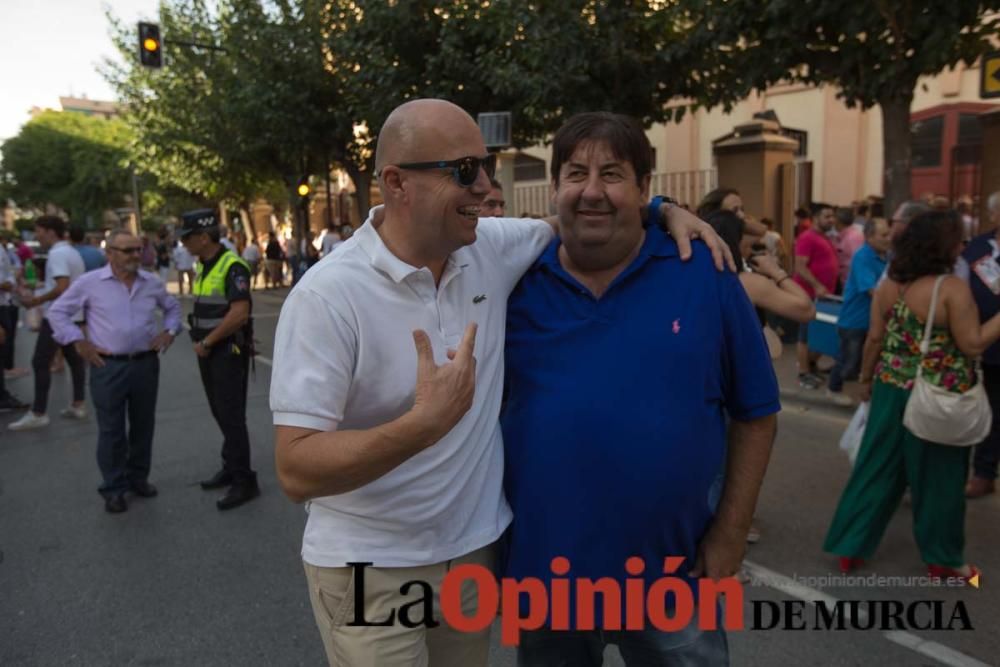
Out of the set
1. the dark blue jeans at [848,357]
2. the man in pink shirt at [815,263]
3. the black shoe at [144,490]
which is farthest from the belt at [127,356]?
the man in pink shirt at [815,263]

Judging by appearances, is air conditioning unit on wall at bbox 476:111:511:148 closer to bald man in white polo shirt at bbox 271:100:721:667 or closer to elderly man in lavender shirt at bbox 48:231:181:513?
elderly man in lavender shirt at bbox 48:231:181:513

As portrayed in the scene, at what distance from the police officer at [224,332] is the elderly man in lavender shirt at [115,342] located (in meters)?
0.42

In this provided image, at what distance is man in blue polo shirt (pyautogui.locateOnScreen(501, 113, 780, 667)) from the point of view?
1.80 metres

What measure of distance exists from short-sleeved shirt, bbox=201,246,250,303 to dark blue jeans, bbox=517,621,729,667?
357 cm

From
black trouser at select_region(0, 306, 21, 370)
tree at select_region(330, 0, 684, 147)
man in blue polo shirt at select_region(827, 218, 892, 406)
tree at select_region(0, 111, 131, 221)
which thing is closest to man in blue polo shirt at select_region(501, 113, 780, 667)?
man in blue polo shirt at select_region(827, 218, 892, 406)

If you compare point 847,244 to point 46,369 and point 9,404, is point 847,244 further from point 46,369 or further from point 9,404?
point 9,404

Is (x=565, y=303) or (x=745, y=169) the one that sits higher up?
(x=745, y=169)

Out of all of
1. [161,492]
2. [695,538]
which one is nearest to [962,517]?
[695,538]

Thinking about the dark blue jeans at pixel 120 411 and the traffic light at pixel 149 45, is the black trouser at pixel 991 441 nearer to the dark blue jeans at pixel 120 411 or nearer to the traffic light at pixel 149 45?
the dark blue jeans at pixel 120 411

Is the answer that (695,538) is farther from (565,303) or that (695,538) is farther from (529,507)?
(565,303)

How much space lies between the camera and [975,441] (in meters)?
3.49

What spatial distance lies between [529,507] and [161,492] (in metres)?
4.38

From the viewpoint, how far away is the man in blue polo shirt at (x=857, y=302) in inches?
242

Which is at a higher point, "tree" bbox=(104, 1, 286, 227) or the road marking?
"tree" bbox=(104, 1, 286, 227)
